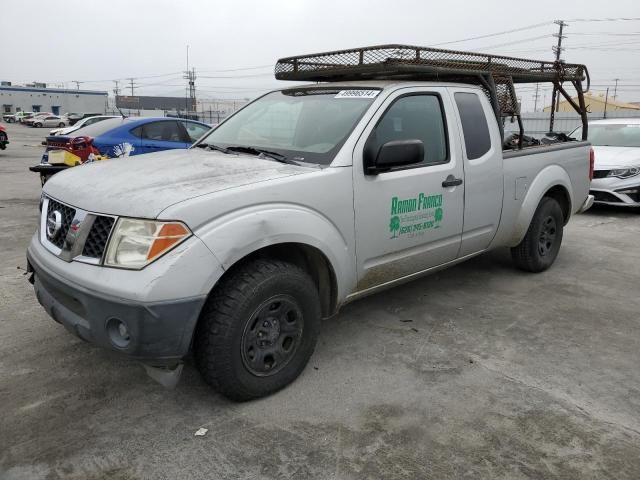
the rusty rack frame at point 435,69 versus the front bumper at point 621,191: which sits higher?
the rusty rack frame at point 435,69

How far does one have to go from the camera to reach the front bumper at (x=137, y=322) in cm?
244

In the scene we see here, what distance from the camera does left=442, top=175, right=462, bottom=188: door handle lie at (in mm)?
3875

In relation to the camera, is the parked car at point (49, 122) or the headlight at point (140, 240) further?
the parked car at point (49, 122)

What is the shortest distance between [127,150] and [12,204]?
2.18 meters

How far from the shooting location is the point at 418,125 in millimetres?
3869

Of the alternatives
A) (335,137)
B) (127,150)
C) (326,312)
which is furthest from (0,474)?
(127,150)

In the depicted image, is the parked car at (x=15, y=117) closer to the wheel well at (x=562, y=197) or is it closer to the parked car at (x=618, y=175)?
the parked car at (x=618, y=175)

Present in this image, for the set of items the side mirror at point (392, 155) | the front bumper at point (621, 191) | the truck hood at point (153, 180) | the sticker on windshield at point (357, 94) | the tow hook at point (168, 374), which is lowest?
the tow hook at point (168, 374)

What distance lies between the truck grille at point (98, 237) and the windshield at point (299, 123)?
1257mm

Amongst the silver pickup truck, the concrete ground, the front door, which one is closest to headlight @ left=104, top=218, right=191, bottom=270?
the silver pickup truck

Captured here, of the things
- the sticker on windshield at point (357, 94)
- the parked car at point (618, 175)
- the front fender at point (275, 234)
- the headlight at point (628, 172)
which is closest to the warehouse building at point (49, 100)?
the parked car at point (618, 175)

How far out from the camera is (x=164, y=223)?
2490 millimetres

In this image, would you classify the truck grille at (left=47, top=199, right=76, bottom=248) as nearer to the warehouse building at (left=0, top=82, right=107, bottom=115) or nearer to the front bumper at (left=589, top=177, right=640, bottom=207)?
the front bumper at (left=589, top=177, right=640, bottom=207)

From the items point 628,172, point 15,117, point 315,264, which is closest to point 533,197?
point 315,264
